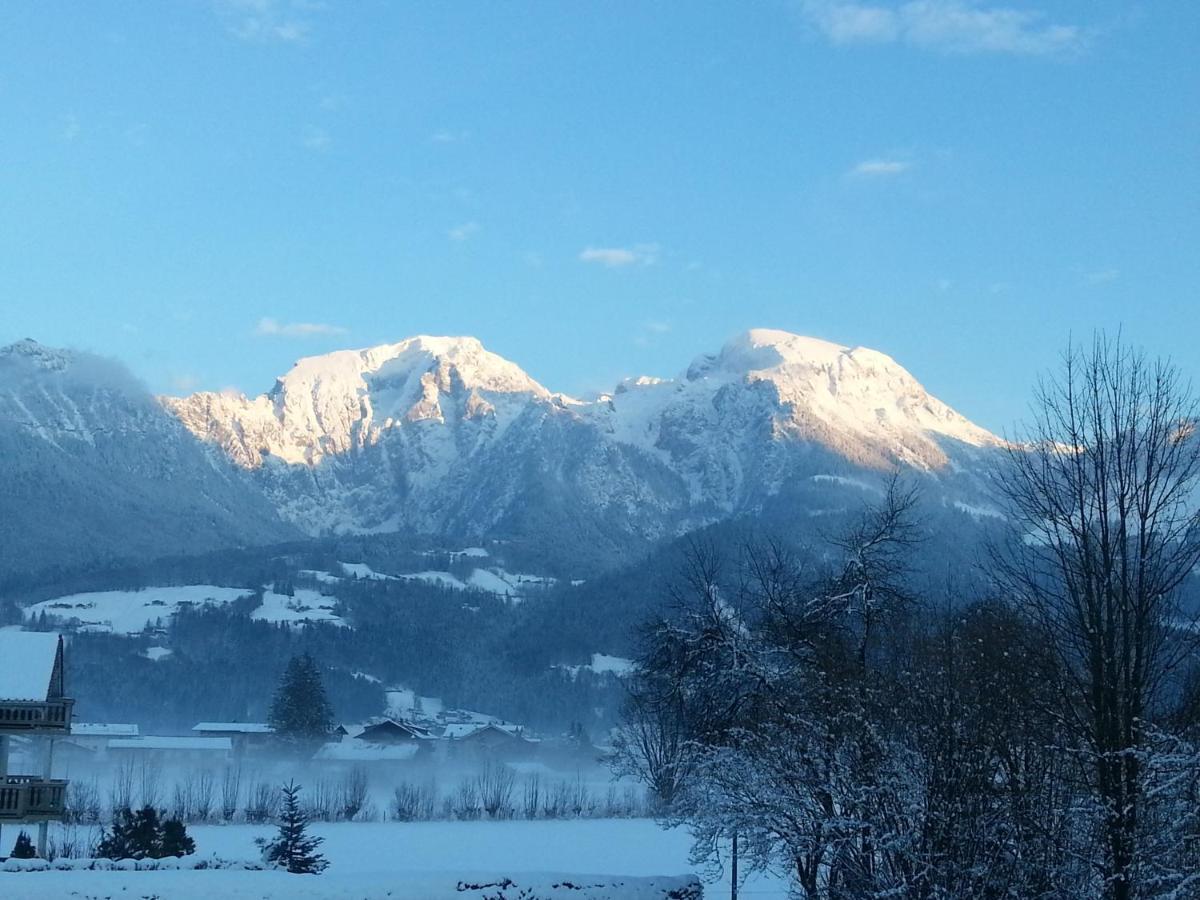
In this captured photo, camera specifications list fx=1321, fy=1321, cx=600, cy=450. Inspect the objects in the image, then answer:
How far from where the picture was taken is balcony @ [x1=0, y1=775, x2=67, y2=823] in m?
32.8

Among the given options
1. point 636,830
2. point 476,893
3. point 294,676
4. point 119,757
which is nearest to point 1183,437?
point 476,893

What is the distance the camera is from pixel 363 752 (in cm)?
10806

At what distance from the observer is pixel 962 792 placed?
15430mm

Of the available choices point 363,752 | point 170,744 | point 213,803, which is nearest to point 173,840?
point 213,803

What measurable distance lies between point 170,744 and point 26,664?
288 feet

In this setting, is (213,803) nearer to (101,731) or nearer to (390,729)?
(390,729)

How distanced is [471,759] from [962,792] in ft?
350

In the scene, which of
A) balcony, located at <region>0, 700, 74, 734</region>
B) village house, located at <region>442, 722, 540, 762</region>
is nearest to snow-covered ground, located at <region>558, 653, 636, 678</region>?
village house, located at <region>442, 722, 540, 762</region>

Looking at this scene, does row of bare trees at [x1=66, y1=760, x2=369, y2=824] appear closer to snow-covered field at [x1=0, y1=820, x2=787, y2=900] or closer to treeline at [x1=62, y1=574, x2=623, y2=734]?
snow-covered field at [x1=0, y1=820, x2=787, y2=900]

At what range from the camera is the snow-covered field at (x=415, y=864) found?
21.3 meters

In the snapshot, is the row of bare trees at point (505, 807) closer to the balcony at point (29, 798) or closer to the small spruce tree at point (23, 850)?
the balcony at point (29, 798)

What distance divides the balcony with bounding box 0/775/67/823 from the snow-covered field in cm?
421

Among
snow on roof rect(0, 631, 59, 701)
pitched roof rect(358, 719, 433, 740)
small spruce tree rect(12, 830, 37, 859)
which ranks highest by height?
snow on roof rect(0, 631, 59, 701)

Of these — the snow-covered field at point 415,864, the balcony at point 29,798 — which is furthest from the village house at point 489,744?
the balcony at point 29,798
